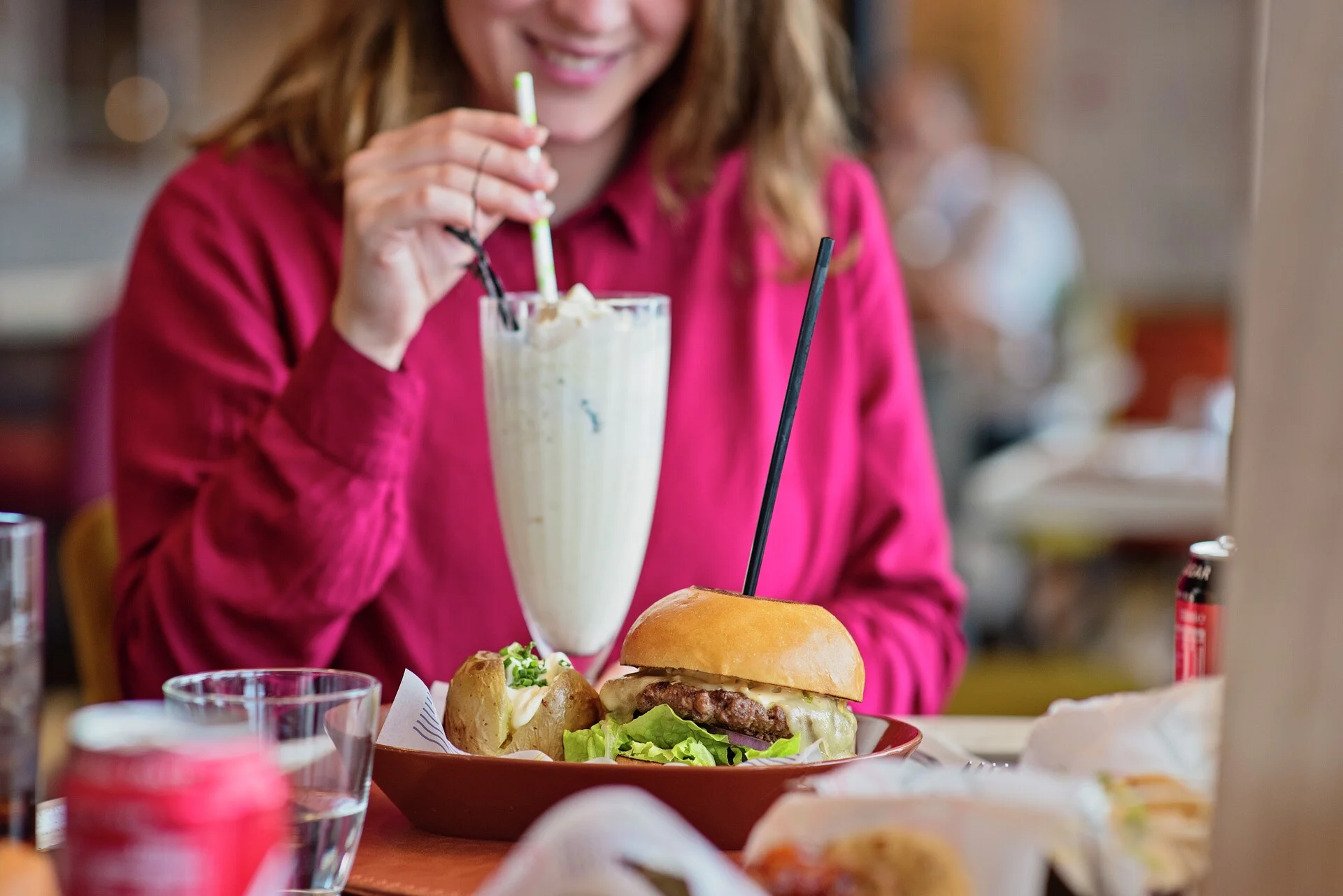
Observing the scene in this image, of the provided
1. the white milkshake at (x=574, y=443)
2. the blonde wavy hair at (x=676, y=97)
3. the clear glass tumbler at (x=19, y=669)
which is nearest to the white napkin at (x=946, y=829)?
the clear glass tumbler at (x=19, y=669)

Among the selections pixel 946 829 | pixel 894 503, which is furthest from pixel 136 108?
pixel 946 829

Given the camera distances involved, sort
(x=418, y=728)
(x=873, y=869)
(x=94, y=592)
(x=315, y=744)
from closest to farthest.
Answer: (x=873, y=869) → (x=315, y=744) → (x=418, y=728) → (x=94, y=592)

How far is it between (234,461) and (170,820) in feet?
2.89

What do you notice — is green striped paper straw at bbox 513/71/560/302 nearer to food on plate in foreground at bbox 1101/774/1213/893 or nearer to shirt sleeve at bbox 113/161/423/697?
shirt sleeve at bbox 113/161/423/697

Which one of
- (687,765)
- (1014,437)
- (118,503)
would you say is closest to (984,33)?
(1014,437)

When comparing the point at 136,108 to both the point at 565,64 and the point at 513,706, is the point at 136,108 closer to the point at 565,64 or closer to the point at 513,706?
the point at 565,64

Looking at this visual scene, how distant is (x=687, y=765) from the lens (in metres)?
0.86

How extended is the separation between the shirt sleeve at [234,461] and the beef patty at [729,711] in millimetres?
446

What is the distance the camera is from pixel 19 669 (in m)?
0.76

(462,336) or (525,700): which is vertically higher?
(462,336)

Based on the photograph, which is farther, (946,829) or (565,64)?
(565,64)

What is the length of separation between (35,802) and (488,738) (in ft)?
0.86

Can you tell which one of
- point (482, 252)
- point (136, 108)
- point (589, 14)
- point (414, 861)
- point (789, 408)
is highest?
point (136, 108)

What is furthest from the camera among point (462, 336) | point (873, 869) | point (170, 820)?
point (462, 336)
